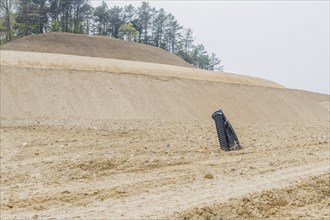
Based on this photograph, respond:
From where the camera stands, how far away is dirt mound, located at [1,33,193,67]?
44.4m

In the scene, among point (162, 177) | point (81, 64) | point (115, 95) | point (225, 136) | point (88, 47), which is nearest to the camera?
point (162, 177)

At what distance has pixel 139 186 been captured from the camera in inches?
271

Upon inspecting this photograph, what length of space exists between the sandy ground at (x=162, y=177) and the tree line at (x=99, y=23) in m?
54.1

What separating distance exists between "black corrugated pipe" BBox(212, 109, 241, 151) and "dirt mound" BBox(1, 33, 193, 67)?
35146 mm

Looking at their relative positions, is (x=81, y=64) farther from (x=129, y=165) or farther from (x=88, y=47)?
(x=129, y=165)

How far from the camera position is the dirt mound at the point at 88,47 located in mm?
44406

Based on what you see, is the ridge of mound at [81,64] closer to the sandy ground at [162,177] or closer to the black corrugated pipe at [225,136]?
the sandy ground at [162,177]

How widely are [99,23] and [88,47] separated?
102 ft

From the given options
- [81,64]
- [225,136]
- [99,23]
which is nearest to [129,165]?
Answer: [225,136]

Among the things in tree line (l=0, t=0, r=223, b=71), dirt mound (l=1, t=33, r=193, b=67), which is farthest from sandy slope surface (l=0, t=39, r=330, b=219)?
tree line (l=0, t=0, r=223, b=71)

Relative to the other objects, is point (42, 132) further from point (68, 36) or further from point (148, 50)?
point (148, 50)

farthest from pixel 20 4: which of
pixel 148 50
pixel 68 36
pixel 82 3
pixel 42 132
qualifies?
pixel 42 132

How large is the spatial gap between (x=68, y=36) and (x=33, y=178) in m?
44.5

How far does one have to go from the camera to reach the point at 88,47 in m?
48.5
